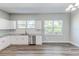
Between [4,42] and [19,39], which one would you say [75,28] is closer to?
[19,39]

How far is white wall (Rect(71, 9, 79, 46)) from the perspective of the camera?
17.2 ft

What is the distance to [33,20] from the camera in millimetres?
5070

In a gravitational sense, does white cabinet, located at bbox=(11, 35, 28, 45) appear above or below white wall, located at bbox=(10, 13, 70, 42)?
below

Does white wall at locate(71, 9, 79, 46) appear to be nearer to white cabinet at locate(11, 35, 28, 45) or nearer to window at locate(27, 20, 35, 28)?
window at locate(27, 20, 35, 28)

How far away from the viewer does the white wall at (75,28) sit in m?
5.25

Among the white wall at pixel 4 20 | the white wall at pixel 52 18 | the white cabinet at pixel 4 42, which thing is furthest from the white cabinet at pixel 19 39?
the white wall at pixel 52 18

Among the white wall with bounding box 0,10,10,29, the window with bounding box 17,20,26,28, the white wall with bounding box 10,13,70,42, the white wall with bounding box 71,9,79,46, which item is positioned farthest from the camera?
the white wall with bounding box 71,9,79,46

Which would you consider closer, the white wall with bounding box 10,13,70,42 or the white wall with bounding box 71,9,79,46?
the white wall with bounding box 10,13,70,42

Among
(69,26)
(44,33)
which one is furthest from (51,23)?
(69,26)

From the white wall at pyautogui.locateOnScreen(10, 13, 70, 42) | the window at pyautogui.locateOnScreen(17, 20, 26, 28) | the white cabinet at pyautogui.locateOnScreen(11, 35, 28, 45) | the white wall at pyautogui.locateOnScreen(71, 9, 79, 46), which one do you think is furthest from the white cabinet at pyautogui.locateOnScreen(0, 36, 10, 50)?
the white wall at pyautogui.locateOnScreen(71, 9, 79, 46)

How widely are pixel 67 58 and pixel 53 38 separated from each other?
0.92m

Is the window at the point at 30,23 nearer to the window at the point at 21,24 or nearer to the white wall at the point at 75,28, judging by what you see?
the window at the point at 21,24

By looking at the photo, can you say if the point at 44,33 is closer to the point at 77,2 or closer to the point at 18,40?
the point at 18,40

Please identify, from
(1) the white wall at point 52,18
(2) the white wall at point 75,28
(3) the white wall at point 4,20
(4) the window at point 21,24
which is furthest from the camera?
(2) the white wall at point 75,28
